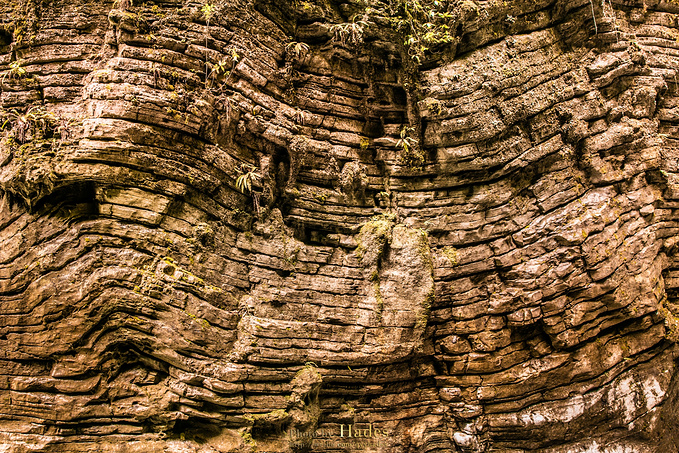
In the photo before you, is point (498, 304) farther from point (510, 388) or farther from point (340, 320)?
point (340, 320)

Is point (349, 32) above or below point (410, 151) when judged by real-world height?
above

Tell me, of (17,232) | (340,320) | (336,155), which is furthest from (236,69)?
(340,320)

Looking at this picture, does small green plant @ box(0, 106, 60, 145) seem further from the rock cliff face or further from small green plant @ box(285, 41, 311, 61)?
small green plant @ box(285, 41, 311, 61)

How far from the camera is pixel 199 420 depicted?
627 cm

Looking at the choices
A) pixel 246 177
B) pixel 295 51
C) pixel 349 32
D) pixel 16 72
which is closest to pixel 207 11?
pixel 295 51

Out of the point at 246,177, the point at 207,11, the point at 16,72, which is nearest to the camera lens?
the point at 16,72

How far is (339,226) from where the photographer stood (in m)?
8.27

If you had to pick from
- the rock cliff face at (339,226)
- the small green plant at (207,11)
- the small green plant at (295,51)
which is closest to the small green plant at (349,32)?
the rock cliff face at (339,226)

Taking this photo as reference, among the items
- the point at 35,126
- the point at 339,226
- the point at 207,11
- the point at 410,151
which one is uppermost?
the point at 207,11

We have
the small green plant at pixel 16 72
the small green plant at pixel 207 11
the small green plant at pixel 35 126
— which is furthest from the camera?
the small green plant at pixel 207 11

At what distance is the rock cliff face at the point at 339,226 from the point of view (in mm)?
6133

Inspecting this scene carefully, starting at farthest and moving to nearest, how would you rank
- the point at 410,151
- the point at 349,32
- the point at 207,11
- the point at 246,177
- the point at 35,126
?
the point at 410,151 → the point at 349,32 → the point at 246,177 → the point at 207,11 → the point at 35,126

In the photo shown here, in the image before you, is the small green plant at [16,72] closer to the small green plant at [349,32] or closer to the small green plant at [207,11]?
the small green plant at [207,11]

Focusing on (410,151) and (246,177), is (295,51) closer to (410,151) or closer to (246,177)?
(246,177)
